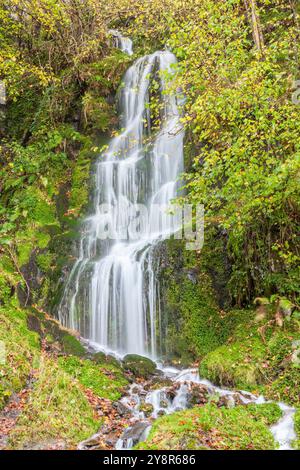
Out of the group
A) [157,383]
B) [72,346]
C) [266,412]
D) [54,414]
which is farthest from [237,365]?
[72,346]

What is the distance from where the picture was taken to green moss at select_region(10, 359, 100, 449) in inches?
181

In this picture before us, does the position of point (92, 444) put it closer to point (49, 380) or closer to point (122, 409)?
point (122, 409)

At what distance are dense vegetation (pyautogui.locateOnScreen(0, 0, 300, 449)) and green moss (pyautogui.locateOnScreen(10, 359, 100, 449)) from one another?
0.02m

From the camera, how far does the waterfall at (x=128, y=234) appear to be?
26.9 feet

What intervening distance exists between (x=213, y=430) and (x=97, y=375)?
2.72 meters

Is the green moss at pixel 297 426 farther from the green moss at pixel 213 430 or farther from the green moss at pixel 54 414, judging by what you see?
the green moss at pixel 54 414

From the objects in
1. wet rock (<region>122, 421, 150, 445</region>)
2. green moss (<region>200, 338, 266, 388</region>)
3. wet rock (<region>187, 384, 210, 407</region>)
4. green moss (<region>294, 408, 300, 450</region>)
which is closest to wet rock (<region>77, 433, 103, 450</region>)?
wet rock (<region>122, 421, 150, 445</region>)

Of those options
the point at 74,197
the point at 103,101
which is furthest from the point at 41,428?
the point at 103,101

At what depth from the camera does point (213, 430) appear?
4375mm

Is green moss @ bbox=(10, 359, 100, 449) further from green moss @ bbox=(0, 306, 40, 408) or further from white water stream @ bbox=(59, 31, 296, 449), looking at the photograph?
white water stream @ bbox=(59, 31, 296, 449)

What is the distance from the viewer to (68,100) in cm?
1369

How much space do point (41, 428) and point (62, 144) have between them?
32.0ft

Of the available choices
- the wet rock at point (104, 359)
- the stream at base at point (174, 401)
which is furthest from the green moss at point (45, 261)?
the stream at base at point (174, 401)
